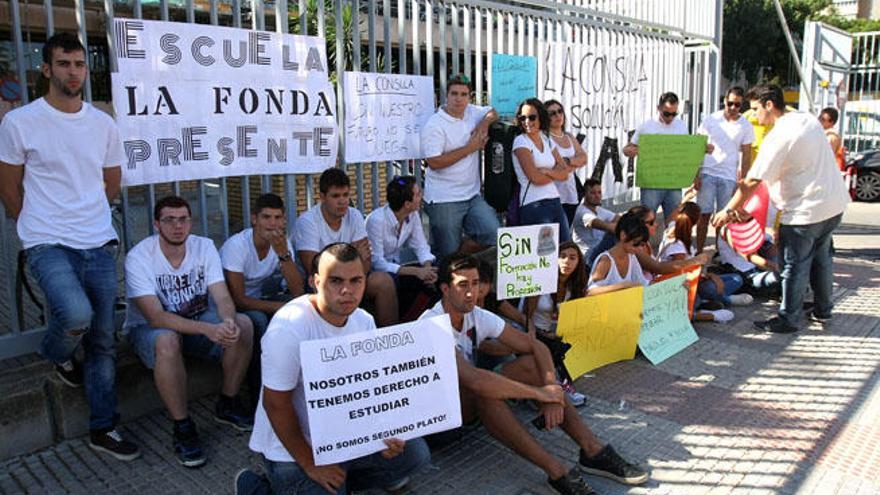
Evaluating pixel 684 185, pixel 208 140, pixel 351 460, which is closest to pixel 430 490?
pixel 351 460

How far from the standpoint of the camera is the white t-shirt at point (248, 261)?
4.42 metres

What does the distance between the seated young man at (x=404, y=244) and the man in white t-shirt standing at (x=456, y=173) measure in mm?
402

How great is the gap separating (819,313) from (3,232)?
620 cm

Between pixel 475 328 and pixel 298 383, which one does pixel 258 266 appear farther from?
pixel 298 383

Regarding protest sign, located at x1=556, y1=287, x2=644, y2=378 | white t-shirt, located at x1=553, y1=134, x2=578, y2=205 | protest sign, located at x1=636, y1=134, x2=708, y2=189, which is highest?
protest sign, located at x1=636, y1=134, x2=708, y2=189

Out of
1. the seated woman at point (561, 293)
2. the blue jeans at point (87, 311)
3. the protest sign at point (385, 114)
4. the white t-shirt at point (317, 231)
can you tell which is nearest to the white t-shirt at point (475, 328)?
the seated woman at point (561, 293)

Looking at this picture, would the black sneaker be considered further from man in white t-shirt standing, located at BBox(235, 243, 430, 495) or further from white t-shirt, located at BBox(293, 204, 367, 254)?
white t-shirt, located at BBox(293, 204, 367, 254)

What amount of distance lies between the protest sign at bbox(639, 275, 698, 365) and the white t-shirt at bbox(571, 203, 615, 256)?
49.4 inches

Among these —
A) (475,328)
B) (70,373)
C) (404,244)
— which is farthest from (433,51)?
(70,373)

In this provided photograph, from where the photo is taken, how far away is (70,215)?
12.1 ft

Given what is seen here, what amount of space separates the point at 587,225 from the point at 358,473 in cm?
411

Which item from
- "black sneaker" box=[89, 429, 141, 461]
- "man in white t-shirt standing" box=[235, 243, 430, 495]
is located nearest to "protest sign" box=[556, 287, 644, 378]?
"man in white t-shirt standing" box=[235, 243, 430, 495]

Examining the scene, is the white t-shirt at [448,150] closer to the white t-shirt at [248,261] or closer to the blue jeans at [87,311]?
the white t-shirt at [248,261]

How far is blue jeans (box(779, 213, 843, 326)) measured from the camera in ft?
19.1
